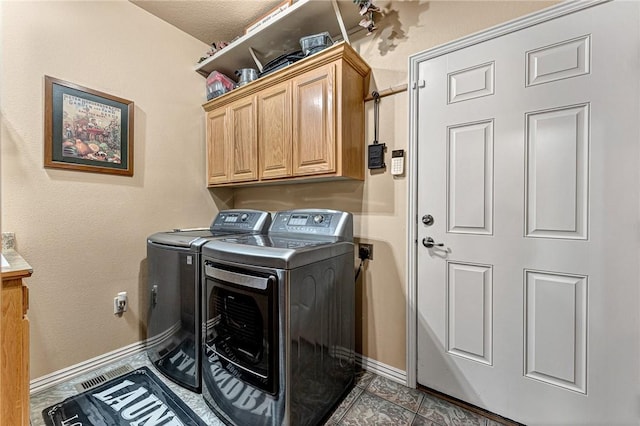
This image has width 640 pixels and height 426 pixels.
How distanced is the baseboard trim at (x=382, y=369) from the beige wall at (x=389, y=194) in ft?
0.09

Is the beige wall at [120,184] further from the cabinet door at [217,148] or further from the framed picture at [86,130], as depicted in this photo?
the cabinet door at [217,148]

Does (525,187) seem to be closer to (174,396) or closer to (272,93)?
(272,93)

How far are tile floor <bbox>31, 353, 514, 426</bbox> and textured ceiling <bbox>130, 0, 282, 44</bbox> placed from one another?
259 centimetres

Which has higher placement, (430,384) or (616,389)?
(616,389)

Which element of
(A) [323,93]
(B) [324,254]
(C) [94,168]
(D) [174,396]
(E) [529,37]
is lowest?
(D) [174,396]

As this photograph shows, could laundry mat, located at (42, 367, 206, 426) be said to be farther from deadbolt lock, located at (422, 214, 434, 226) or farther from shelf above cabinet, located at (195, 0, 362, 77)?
shelf above cabinet, located at (195, 0, 362, 77)

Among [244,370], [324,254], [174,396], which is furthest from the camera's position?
[174,396]

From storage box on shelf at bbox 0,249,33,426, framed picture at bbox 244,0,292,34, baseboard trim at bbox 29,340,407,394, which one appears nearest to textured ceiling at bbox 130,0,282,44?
framed picture at bbox 244,0,292,34

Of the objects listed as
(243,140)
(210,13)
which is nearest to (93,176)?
(243,140)

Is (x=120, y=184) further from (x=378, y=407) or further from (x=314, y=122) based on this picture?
(x=378, y=407)

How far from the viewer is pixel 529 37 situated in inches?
59.9

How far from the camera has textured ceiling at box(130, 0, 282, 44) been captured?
7.09 feet

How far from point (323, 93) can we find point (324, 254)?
1000 mm

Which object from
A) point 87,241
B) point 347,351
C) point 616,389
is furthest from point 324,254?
point 87,241
